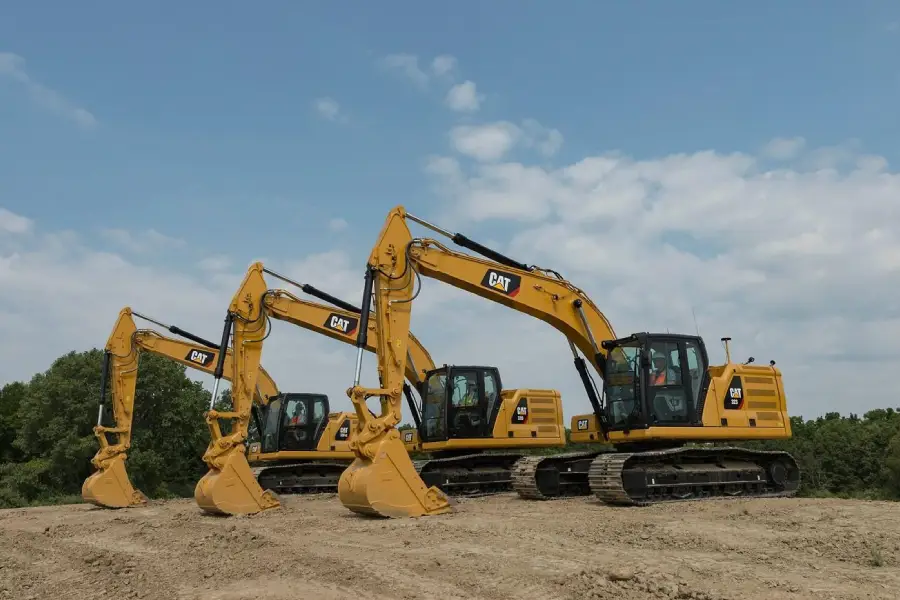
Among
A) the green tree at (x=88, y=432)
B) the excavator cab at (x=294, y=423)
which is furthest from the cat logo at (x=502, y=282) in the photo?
the green tree at (x=88, y=432)

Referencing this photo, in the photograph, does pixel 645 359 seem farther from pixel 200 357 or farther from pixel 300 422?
pixel 200 357

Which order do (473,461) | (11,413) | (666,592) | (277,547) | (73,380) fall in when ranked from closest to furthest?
(666,592) < (277,547) < (473,461) < (73,380) < (11,413)

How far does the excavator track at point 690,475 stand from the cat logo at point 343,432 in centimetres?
986

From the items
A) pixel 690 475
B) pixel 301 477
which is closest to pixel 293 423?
pixel 301 477

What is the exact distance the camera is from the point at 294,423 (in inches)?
831

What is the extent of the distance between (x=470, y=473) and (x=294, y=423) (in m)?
6.37

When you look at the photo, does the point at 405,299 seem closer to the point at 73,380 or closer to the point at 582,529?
the point at 582,529

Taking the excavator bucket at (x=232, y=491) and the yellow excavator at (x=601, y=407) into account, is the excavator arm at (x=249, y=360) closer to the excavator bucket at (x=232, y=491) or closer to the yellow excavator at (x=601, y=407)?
the excavator bucket at (x=232, y=491)

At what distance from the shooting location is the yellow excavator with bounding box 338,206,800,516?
11969 millimetres

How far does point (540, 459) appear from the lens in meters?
14.7

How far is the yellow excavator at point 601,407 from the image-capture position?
12.0 metres

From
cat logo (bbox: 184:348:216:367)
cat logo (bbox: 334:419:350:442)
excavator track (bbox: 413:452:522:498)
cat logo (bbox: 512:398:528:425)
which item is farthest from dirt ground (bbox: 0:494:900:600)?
cat logo (bbox: 184:348:216:367)

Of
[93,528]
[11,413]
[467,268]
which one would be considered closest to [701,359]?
[467,268]

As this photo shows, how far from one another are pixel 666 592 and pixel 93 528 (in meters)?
11.3
